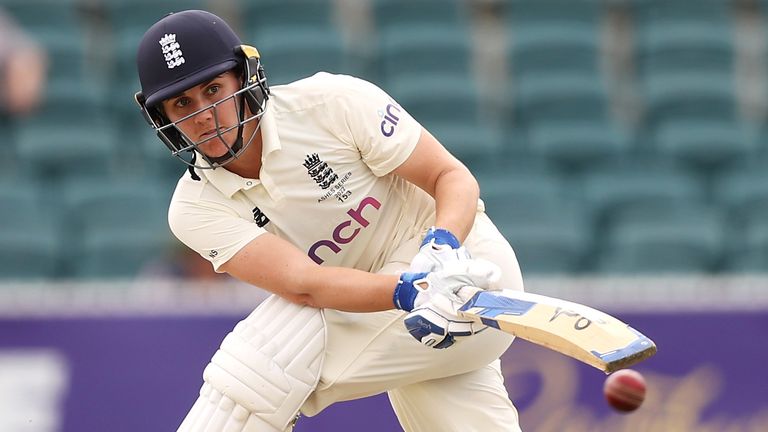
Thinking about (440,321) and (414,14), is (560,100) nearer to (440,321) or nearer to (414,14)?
(414,14)

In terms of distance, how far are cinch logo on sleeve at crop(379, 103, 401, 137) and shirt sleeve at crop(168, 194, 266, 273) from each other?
15.4 inches

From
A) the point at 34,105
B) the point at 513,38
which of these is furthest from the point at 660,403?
the point at 34,105

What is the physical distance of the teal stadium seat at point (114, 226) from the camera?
6.15 m

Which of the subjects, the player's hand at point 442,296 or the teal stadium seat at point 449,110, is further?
the teal stadium seat at point 449,110

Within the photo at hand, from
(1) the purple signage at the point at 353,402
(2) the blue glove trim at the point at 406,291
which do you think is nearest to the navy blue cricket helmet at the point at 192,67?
(2) the blue glove trim at the point at 406,291

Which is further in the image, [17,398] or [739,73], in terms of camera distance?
[739,73]

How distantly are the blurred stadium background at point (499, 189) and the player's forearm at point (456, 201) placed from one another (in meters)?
2.12

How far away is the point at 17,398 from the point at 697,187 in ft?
12.1

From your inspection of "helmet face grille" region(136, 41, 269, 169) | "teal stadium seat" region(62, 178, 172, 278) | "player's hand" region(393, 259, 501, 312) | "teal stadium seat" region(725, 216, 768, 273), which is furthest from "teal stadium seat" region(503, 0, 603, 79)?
"player's hand" region(393, 259, 501, 312)

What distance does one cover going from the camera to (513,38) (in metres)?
7.64

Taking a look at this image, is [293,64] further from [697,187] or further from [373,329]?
[373,329]

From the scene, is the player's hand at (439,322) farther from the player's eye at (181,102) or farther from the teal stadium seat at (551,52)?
the teal stadium seat at (551,52)

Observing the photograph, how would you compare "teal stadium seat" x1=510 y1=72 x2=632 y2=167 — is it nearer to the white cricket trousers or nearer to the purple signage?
the purple signage

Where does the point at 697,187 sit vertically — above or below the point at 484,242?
below
